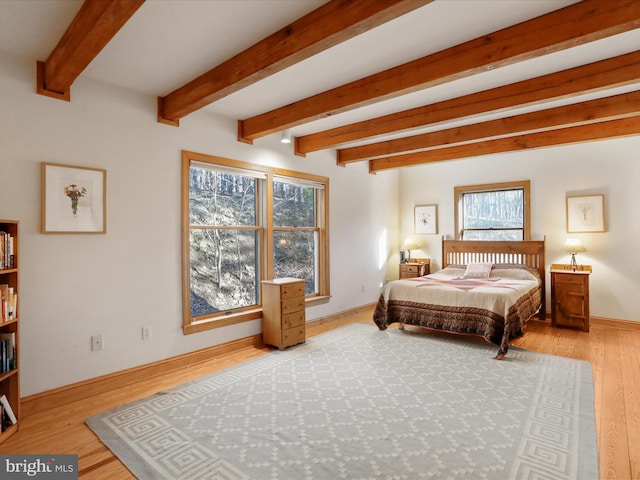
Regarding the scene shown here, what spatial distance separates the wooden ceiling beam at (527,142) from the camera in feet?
13.7

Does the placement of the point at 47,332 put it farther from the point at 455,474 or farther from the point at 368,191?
the point at 368,191

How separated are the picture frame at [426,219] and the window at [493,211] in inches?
15.2

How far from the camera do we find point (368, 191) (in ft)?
20.3

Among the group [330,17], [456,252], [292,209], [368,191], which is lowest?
[456,252]

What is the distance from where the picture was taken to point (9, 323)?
93.4 inches

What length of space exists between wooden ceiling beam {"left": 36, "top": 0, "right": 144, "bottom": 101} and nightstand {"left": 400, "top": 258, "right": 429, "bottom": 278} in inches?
207

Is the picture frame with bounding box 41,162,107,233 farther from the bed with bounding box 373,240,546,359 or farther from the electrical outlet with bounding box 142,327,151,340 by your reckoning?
the bed with bounding box 373,240,546,359

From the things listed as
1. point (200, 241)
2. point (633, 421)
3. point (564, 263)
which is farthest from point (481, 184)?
point (200, 241)

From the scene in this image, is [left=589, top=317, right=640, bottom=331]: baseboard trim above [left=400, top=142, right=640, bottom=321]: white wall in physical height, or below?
below

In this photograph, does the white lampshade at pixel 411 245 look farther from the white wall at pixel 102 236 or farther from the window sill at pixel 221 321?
the white wall at pixel 102 236

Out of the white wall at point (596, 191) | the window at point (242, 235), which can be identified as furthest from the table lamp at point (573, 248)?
the window at point (242, 235)

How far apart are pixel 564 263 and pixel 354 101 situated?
165 inches

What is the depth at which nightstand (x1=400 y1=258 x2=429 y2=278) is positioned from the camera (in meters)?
6.29

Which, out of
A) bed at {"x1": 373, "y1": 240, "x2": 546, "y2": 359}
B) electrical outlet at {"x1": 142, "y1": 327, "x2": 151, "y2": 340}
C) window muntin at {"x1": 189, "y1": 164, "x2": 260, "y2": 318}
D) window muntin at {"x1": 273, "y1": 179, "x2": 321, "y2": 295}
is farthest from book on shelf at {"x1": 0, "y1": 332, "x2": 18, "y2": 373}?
bed at {"x1": 373, "y1": 240, "x2": 546, "y2": 359}
